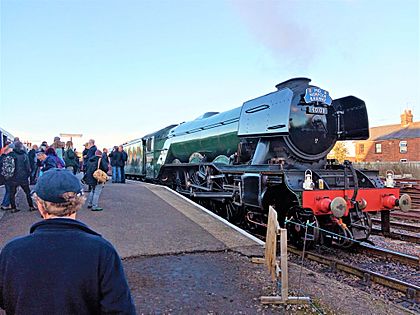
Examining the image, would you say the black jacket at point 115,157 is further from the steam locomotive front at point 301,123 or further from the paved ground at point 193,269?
the steam locomotive front at point 301,123

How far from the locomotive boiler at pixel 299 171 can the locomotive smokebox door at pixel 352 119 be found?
0.07ft

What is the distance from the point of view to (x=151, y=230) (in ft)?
22.8

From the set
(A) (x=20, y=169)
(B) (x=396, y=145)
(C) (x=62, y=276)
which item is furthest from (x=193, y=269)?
(B) (x=396, y=145)

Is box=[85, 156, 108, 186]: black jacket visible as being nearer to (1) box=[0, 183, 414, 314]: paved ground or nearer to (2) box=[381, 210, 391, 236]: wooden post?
(1) box=[0, 183, 414, 314]: paved ground

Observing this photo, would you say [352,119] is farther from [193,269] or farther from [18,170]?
[18,170]

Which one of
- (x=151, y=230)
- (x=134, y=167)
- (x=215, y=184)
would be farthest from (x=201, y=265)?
(x=134, y=167)

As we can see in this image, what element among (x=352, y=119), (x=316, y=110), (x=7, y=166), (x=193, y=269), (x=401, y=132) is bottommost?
(x=193, y=269)

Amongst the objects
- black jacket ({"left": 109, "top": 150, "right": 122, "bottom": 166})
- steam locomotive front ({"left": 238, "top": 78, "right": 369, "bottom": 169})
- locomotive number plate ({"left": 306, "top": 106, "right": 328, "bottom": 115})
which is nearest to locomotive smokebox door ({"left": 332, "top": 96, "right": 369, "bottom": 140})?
steam locomotive front ({"left": 238, "top": 78, "right": 369, "bottom": 169})

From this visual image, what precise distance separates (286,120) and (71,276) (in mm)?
6341

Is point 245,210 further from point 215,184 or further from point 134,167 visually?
point 134,167

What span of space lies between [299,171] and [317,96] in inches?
71.9

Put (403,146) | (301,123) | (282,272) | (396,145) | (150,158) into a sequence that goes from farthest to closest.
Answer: (396,145) < (403,146) < (150,158) < (301,123) < (282,272)

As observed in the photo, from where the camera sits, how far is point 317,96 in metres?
7.76

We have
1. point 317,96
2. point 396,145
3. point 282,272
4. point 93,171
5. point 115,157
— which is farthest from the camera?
point 396,145
